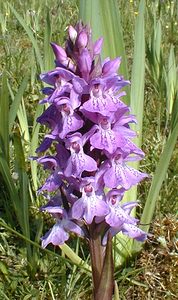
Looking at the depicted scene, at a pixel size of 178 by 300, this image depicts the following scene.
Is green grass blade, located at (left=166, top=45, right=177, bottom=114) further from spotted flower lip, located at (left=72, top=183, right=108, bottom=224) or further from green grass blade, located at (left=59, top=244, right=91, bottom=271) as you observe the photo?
spotted flower lip, located at (left=72, top=183, right=108, bottom=224)

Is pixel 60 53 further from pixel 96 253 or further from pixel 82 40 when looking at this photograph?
pixel 96 253

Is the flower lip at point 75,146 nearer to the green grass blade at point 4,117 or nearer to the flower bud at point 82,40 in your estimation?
the flower bud at point 82,40

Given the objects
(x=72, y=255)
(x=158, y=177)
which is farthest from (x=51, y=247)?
(x=158, y=177)

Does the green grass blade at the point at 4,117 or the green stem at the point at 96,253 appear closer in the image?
the green stem at the point at 96,253

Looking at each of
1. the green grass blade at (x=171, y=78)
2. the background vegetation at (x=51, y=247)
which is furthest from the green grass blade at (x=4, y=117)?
the green grass blade at (x=171, y=78)

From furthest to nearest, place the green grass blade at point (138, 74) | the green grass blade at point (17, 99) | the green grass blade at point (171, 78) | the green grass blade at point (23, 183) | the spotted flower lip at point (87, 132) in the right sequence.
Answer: the green grass blade at point (171, 78) < the green grass blade at point (138, 74) < the green grass blade at point (17, 99) < the green grass blade at point (23, 183) < the spotted flower lip at point (87, 132)

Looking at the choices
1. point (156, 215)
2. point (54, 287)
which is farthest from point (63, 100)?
point (156, 215)

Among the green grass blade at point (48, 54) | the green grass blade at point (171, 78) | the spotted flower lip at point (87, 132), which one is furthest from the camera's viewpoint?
the green grass blade at point (171, 78)
